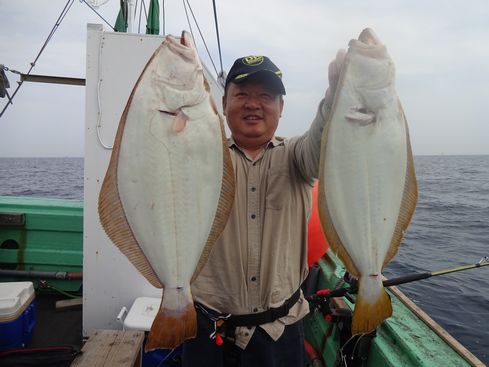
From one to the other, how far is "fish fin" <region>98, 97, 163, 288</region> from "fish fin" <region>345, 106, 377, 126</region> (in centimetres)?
100

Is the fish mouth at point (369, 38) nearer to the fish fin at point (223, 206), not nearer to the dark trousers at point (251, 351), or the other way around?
the fish fin at point (223, 206)

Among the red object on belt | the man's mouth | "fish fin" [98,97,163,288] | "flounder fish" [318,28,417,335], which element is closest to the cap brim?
the man's mouth

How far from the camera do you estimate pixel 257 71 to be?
6.42ft

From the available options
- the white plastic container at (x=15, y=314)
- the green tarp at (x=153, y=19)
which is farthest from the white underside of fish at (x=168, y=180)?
the green tarp at (x=153, y=19)

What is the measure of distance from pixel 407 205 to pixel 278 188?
0.66 m

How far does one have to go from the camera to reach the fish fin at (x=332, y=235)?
1541 millimetres

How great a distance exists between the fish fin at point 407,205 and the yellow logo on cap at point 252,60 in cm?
85

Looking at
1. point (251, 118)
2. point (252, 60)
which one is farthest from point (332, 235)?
point (252, 60)

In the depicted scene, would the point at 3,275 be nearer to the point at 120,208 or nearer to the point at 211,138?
the point at 120,208

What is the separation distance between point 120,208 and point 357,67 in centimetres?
117

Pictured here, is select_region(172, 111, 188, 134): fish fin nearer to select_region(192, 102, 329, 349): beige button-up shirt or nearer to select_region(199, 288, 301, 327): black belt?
select_region(192, 102, 329, 349): beige button-up shirt

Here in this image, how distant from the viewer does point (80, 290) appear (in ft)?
15.6

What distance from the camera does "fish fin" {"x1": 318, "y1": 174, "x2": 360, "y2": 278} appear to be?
1541mm

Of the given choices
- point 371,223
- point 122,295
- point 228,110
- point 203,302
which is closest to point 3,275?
point 122,295
